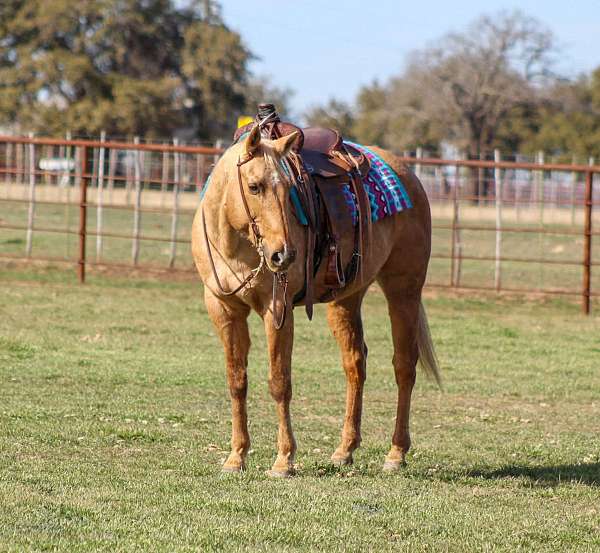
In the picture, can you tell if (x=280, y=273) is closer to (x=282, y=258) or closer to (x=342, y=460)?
(x=282, y=258)

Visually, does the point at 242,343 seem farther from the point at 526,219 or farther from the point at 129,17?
the point at 129,17

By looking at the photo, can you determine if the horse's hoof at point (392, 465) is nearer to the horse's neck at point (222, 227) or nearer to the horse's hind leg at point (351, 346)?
the horse's hind leg at point (351, 346)

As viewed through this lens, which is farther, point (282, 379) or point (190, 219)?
point (190, 219)

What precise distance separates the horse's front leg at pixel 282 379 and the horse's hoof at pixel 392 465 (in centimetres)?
65

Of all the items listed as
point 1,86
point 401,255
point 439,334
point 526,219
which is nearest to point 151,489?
point 401,255

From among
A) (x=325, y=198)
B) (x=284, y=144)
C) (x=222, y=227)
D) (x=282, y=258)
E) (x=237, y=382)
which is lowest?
(x=237, y=382)

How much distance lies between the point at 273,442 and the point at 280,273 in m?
1.60

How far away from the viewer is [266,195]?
5.23 m

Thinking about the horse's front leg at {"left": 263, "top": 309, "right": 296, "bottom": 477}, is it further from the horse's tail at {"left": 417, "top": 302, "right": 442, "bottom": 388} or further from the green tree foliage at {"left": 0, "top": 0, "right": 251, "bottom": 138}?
the green tree foliage at {"left": 0, "top": 0, "right": 251, "bottom": 138}

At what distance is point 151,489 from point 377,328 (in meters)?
7.34

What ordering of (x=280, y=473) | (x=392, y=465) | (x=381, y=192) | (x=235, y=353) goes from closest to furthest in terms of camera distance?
1. (x=280, y=473)
2. (x=235, y=353)
3. (x=392, y=465)
4. (x=381, y=192)

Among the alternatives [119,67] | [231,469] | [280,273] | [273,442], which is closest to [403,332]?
[273,442]

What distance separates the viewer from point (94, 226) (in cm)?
2438

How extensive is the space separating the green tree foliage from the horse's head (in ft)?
135
